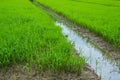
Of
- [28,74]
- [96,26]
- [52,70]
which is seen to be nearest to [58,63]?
[52,70]

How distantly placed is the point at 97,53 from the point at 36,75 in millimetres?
2415

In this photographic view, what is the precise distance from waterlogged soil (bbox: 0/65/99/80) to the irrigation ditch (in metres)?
0.13

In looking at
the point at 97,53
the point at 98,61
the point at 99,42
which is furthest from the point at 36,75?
the point at 99,42

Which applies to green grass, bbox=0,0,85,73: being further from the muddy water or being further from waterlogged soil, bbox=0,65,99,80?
the muddy water

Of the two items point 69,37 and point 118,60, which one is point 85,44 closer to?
point 69,37

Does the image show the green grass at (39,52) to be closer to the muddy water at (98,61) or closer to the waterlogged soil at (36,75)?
the waterlogged soil at (36,75)

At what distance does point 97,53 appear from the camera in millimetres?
7094

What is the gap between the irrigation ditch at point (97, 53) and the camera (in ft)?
18.3

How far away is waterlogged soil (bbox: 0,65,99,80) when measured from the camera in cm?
519

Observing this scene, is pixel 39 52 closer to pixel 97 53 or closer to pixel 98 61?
pixel 98 61

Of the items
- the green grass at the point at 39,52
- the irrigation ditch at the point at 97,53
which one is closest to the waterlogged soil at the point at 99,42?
the irrigation ditch at the point at 97,53

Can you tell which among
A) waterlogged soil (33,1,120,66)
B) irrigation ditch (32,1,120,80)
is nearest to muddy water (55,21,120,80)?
irrigation ditch (32,1,120,80)

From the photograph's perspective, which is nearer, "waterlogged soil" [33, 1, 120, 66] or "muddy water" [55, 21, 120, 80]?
"muddy water" [55, 21, 120, 80]

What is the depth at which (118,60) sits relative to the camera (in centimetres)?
638
